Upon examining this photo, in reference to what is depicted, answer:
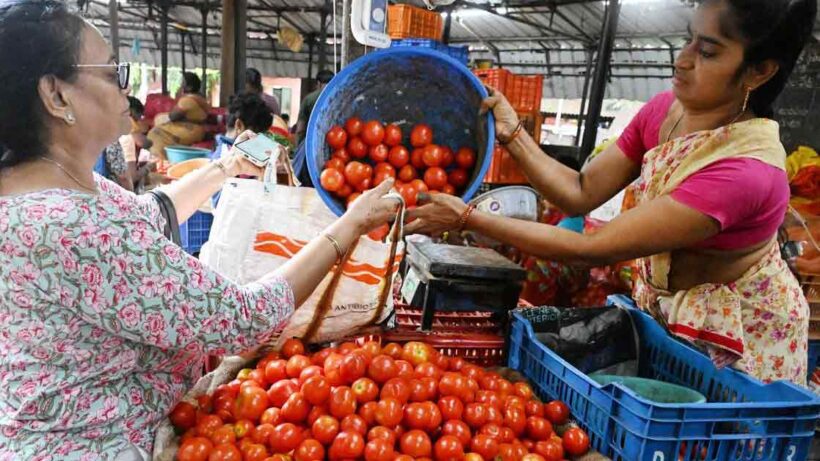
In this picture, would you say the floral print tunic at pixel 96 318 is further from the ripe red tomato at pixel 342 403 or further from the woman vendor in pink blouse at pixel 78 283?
the ripe red tomato at pixel 342 403

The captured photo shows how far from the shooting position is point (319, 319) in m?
1.88

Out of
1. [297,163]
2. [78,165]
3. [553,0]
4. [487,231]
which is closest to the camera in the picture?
[78,165]

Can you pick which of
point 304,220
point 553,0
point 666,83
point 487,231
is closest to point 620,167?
point 487,231

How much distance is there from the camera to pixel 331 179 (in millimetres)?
1859

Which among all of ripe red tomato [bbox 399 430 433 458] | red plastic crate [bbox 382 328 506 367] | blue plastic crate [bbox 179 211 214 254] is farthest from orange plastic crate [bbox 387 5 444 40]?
ripe red tomato [bbox 399 430 433 458]

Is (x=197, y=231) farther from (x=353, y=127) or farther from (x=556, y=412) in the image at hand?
(x=556, y=412)

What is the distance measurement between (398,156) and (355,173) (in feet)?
0.69

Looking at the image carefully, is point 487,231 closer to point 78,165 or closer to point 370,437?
point 370,437

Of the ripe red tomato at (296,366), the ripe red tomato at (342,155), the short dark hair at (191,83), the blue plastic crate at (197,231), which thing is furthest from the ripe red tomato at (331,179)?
the short dark hair at (191,83)

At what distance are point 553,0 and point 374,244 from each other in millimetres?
11818

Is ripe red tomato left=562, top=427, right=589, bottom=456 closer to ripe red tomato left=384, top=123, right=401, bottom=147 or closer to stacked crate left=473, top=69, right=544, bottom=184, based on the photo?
ripe red tomato left=384, top=123, right=401, bottom=147

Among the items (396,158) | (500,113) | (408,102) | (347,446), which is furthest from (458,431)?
(408,102)

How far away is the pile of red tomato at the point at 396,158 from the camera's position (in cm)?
197

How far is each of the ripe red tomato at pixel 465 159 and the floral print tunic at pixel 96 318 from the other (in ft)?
2.89
